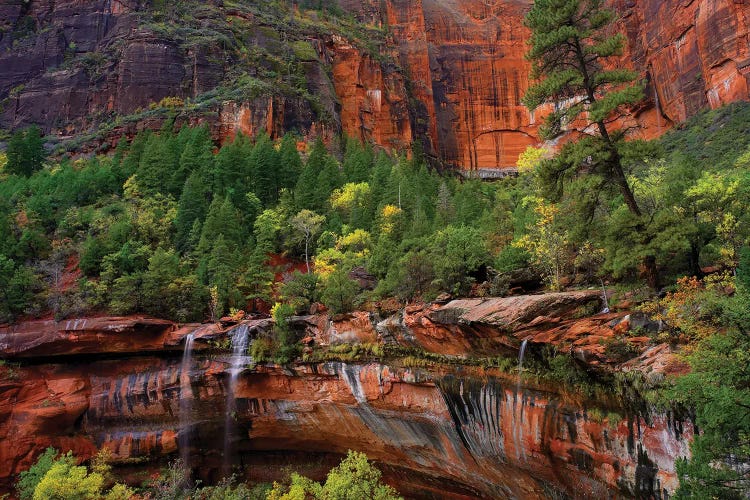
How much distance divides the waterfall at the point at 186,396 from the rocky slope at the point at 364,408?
0.37 feet

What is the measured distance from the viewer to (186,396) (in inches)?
1080

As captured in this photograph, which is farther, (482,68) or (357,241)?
(482,68)

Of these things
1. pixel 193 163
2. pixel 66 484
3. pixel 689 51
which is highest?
pixel 689 51

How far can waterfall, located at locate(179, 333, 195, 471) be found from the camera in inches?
1078

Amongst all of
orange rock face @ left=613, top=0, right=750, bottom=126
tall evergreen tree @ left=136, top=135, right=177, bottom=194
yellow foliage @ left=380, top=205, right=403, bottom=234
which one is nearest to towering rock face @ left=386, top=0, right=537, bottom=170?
orange rock face @ left=613, top=0, right=750, bottom=126

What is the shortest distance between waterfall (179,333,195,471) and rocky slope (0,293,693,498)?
11cm

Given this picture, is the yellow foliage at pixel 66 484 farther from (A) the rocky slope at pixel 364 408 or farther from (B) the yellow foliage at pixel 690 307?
(B) the yellow foliage at pixel 690 307

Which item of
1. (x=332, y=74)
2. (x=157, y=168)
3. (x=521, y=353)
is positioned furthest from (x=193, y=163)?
(x=332, y=74)

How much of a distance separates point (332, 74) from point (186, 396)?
65264 millimetres

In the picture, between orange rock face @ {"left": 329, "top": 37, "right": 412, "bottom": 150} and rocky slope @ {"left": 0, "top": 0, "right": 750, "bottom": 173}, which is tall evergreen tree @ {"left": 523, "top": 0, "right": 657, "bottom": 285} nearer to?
rocky slope @ {"left": 0, "top": 0, "right": 750, "bottom": 173}

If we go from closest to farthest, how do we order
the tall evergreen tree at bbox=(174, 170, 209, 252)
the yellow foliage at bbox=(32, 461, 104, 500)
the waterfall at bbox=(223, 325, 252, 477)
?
the yellow foliage at bbox=(32, 461, 104, 500) → the waterfall at bbox=(223, 325, 252, 477) → the tall evergreen tree at bbox=(174, 170, 209, 252)

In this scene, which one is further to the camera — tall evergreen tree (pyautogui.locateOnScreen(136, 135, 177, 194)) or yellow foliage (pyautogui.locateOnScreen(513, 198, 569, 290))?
tall evergreen tree (pyautogui.locateOnScreen(136, 135, 177, 194))

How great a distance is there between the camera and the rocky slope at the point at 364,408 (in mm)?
15148

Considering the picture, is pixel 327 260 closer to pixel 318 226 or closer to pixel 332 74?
pixel 318 226
